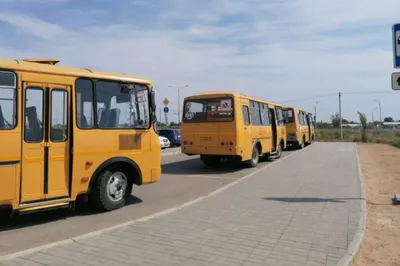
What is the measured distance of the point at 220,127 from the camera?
14625 millimetres

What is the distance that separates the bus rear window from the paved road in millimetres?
2600

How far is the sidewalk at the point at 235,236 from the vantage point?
5082 mm

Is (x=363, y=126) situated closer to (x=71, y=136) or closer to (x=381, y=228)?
(x=381, y=228)

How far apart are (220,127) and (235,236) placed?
8.73m

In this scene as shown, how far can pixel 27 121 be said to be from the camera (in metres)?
6.76

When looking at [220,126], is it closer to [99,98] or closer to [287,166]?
[287,166]

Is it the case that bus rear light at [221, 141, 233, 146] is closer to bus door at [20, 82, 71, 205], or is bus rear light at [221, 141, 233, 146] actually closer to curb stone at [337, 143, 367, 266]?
curb stone at [337, 143, 367, 266]

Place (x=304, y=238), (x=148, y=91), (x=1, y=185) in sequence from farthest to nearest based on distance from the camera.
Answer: (x=148, y=91)
(x=1, y=185)
(x=304, y=238)

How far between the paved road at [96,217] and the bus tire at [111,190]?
0.18 meters

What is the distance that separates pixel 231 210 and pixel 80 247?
326 cm

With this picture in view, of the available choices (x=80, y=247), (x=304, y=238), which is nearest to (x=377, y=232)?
(x=304, y=238)

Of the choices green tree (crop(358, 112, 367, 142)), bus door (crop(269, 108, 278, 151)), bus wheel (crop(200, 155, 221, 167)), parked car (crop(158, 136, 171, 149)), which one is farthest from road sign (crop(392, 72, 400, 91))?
green tree (crop(358, 112, 367, 142))

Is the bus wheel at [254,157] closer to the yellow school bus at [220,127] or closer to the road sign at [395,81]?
the yellow school bus at [220,127]

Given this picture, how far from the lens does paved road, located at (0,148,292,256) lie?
619 centimetres
